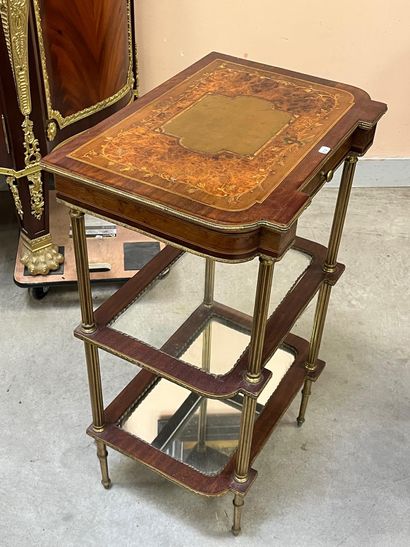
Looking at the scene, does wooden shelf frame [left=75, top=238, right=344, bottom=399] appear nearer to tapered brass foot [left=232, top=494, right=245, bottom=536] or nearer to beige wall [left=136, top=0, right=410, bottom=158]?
tapered brass foot [left=232, top=494, right=245, bottom=536]

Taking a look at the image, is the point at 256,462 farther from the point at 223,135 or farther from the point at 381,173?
the point at 381,173

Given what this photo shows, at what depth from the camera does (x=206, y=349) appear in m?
1.34

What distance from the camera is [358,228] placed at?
215cm

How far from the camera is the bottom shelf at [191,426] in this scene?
131 centimetres

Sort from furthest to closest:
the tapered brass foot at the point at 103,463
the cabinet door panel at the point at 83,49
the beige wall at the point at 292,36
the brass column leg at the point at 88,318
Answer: the beige wall at the point at 292,36, the cabinet door panel at the point at 83,49, the tapered brass foot at the point at 103,463, the brass column leg at the point at 88,318

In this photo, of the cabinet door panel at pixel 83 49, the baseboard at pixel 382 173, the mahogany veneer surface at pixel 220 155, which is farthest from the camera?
the baseboard at pixel 382 173

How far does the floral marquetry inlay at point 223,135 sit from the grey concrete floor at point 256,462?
0.73m

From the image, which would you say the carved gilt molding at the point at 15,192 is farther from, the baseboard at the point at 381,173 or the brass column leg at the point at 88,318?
the baseboard at the point at 381,173

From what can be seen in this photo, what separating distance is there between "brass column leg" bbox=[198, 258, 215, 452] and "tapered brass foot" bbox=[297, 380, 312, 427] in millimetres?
226

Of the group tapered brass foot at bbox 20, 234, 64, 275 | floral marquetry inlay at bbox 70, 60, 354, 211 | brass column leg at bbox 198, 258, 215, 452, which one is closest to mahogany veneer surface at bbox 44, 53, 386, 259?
floral marquetry inlay at bbox 70, 60, 354, 211

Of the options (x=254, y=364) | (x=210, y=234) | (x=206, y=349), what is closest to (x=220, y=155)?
(x=210, y=234)

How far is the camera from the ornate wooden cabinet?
144 centimetres

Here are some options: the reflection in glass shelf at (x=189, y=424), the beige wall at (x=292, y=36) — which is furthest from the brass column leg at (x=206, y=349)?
the beige wall at (x=292, y=36)

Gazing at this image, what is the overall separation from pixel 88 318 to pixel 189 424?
1.14 feet
